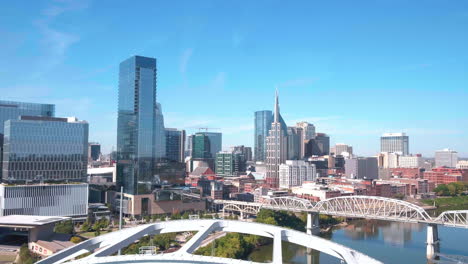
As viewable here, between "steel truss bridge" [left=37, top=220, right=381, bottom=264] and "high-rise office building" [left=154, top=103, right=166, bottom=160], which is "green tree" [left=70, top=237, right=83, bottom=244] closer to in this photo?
"steel truss bridge" [left=37, top=220, right=381, bottom=264]

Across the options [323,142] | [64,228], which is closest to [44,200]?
[64,228]

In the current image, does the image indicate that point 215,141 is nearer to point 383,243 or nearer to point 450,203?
point 450,203

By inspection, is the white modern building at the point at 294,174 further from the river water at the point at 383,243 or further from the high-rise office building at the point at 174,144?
the high-rise office building at the point at 174,144

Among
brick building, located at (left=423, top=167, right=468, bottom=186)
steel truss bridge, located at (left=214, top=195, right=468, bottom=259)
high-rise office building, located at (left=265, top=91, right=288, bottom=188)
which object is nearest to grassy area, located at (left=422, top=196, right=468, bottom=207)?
steel truss bridge, located at (left=214, top=195, right=468, bottom=259)

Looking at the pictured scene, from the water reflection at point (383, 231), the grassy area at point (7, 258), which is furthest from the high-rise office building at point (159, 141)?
the grassy area at point (7, 258)

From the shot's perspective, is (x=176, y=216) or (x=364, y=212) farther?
(x=176, y=216)

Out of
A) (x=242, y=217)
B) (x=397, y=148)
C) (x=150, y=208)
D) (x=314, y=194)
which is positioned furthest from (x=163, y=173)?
(x=397, y=148)

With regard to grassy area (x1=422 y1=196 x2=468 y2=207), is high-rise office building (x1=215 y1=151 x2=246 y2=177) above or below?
above
